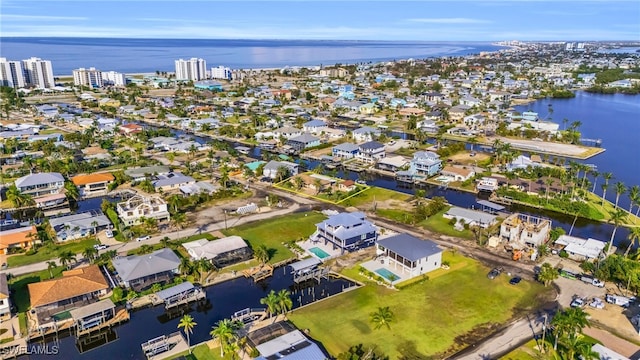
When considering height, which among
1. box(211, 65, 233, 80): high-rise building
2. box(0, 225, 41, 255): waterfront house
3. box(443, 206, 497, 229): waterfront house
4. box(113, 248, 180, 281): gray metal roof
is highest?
box(211, 65, 233, 80): high-rise building

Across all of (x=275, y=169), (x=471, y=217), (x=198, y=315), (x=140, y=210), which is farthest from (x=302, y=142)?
(x=198, y=315)

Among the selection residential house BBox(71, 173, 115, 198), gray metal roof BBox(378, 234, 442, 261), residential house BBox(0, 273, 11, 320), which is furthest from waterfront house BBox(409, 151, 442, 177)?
residential house BBox(0, 273, 11, 320)

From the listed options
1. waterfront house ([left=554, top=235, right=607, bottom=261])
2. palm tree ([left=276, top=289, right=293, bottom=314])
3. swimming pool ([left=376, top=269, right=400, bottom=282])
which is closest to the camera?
palm tree ([left=276, top=289, right=293, bottom=314])

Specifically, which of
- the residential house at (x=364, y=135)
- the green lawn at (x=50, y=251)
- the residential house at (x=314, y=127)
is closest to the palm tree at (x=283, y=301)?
the green lawn at (x=50, y=251)

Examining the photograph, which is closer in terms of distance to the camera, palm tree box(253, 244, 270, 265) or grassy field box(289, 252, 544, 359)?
grassy field box(289, 252, 544, 359)

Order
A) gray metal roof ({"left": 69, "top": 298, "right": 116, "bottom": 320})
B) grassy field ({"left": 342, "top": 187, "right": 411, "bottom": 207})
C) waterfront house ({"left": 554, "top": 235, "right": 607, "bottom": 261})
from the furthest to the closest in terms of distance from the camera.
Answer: grassy field ({"left": 342, "top": 187, "right": 411, "bottom": 207}), waterfront house ({"left": 554, "top": 235, "right": 607, "bottom": 261}), gray metal roof ({"left": 69, "top": 298, "right": 116, "bottom": 320})

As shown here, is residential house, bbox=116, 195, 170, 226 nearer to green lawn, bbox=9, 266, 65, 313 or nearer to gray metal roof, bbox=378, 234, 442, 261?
green lawn, bbox=9, 266, 65, 313

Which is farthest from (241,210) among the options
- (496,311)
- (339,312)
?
(496,311)

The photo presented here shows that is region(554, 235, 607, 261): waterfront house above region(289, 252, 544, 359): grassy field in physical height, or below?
above

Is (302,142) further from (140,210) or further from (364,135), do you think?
(140,210)
